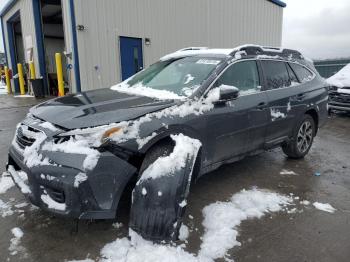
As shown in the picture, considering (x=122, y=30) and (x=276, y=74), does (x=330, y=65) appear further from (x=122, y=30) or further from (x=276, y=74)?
(x=276, y=74)

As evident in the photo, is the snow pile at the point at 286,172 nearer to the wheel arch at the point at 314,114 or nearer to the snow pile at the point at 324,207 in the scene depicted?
the snow pile at the point at 324,207

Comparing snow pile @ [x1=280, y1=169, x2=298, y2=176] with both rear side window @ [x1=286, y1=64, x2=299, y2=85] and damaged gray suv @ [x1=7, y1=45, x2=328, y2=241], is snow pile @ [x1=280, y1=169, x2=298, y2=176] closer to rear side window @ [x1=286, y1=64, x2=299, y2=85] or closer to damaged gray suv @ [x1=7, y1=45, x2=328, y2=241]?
damaged gray suv @ [x1=7, y1=45, x2=328, y2=241]

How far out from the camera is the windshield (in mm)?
3586

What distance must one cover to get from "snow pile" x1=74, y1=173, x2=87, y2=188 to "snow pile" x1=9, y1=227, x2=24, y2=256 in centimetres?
81

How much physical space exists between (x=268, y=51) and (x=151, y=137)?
257 cm

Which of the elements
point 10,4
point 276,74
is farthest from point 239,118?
point 10,4

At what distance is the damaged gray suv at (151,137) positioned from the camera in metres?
2.63

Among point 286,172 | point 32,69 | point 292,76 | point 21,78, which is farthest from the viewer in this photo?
point 21,78

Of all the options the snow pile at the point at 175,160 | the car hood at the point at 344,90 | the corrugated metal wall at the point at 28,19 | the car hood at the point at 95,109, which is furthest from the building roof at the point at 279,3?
the snow pile at the point at 175,160

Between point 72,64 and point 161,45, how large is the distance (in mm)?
3656

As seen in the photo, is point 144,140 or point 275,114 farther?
point 275,114

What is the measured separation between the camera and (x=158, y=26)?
39.8 ft

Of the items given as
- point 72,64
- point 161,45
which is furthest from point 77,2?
point 161,45

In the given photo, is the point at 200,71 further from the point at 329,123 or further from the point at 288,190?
the point at 329,123
